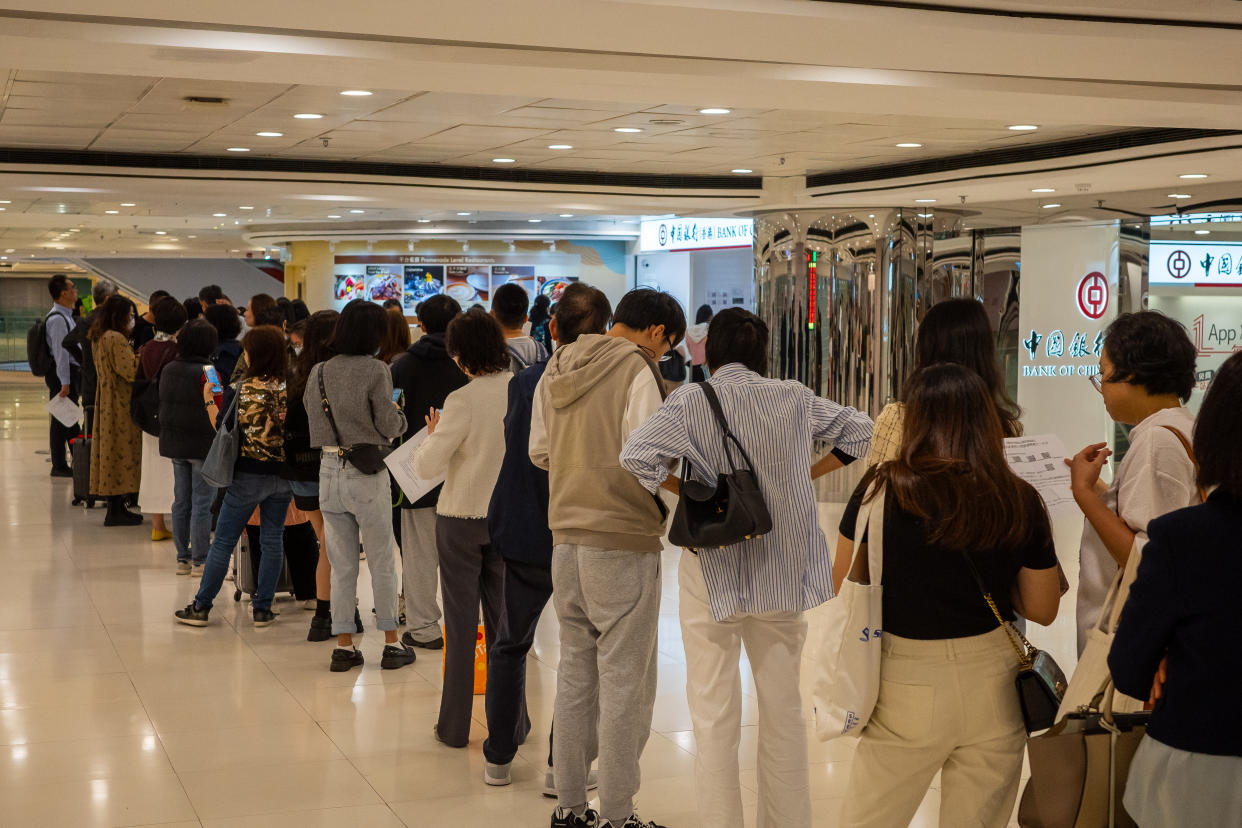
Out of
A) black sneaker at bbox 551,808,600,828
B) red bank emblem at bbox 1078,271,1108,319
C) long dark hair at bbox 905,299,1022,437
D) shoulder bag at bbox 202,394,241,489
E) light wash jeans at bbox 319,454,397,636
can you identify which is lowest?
black sneaker at bbox 551,808,600,828

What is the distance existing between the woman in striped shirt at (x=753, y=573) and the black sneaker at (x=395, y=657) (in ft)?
8.49

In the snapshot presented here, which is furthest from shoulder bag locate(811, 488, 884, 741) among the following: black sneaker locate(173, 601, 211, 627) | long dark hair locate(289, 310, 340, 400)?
black sneaker locate(173, 601, 211, 627)

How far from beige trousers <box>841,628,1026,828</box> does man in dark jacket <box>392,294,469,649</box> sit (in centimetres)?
308

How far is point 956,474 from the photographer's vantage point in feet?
8.35

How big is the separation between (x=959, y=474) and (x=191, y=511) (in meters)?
6.31

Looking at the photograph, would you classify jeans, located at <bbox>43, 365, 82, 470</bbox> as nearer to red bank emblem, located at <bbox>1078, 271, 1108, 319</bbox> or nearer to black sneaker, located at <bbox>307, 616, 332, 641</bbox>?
black sneaker, located at <bbox>307, 616, 332, 641</bbox>

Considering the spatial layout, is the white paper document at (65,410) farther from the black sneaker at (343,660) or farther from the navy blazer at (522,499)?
the navy blazer at (522,499)

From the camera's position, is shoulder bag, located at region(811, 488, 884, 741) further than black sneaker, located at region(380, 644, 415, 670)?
No

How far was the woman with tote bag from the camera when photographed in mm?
2562

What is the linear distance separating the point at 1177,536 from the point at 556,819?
2392mm

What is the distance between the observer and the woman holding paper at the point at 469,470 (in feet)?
14.5

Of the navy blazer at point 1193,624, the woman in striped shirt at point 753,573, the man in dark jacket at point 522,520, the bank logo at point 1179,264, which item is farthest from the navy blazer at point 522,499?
the bank logo at point 1179,264

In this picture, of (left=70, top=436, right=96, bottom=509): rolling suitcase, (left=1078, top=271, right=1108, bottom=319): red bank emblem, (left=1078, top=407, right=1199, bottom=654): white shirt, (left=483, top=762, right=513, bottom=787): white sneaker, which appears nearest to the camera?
(left=1078, top=407, right=1199, bottom=654): white shirt

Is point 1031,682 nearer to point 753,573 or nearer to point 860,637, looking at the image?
point 860,637
